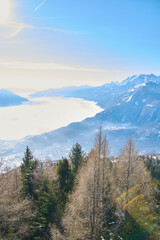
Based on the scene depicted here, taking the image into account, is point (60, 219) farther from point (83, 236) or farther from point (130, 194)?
point (130, 194)

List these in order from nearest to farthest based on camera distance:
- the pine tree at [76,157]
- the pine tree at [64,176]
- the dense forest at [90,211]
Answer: the dense forest at [90,211] → the pine tree at [64,176] → the pine tree at [76,157]

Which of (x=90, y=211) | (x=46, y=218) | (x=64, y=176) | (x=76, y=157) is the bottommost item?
(x=46, y=218)

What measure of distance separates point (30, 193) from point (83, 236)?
11.2m

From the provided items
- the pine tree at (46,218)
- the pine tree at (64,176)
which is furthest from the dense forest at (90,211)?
the pine tree at (64,176)

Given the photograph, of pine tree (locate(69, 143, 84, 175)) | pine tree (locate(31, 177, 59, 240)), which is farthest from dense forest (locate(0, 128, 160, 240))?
pine tree (locate(69, 143, 84, 175))

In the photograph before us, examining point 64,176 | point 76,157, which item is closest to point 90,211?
point 64,176

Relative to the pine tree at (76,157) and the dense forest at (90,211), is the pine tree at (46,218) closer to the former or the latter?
the dense forest at (90,211)

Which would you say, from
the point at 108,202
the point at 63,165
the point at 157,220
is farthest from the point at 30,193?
the point at 157,220

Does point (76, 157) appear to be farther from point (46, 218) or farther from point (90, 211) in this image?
point (90, 211)

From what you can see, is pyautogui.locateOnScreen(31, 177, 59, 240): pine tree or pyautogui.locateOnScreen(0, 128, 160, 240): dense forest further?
pyautogui.locateOnScreen(31, 177, 59, 240): pine tree

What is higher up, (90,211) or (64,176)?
(64,176)

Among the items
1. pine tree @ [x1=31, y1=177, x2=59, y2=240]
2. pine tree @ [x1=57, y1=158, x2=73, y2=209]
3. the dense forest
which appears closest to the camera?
the dense forest

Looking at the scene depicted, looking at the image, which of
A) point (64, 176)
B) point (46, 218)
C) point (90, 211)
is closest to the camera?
point (90, 211)

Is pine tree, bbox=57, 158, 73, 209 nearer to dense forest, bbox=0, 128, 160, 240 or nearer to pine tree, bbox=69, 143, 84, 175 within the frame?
dense forest, bbox=0, 128, 160, 240
